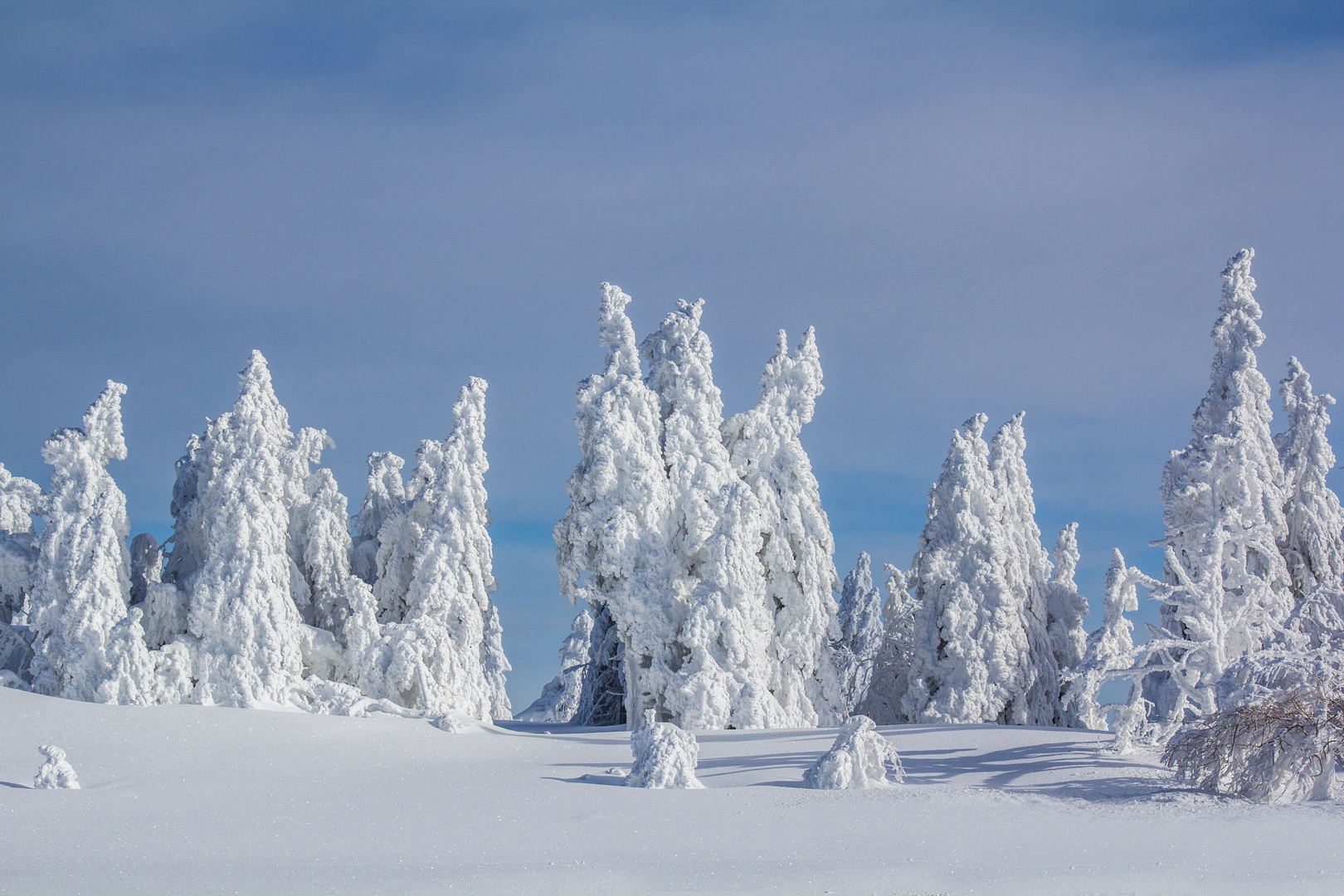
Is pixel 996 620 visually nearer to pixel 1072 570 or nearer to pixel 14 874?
pixel 1072 570

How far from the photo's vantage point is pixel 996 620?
101 ft

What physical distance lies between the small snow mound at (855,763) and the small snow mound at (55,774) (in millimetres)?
10634

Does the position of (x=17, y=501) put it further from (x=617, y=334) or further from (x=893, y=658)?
(x=893, y=658)

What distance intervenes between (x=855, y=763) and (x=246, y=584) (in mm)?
16187

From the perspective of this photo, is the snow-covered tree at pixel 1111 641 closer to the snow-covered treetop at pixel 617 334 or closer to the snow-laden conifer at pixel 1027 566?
the snow-laden conifer at pixel 1027 566

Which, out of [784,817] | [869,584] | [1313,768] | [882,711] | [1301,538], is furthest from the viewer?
[869,584]


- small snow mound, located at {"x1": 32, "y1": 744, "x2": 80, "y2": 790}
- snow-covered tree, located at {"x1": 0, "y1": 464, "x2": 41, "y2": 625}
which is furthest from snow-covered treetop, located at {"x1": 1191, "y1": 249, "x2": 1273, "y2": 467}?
snow-covered tree, located at {"x1": 0, "y1": 464, "x2": 41, "y2": 625}

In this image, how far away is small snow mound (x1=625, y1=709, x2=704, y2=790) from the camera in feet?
53.1

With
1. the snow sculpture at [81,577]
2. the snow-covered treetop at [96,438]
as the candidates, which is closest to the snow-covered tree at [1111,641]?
the snow sculpture at [81,577]

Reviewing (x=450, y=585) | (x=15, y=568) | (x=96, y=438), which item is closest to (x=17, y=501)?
(x=15, y=568)

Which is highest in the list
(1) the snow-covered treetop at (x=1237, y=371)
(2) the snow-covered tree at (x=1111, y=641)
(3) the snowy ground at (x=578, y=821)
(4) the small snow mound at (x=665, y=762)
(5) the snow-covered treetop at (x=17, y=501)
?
(1) the snow-covered treetop at (x=1237, y=371)

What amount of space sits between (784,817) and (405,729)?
9851 millimetres

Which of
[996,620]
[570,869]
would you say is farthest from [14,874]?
[996,620]

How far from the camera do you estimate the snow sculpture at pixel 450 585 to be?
2972cm
